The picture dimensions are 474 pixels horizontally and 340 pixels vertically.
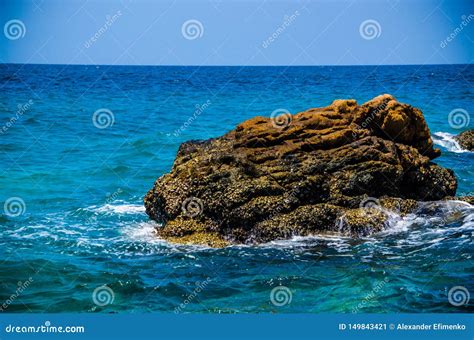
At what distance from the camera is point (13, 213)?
18094 mm

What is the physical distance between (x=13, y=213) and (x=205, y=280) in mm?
8061

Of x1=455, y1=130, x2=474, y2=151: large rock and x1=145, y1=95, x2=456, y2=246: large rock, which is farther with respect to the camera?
x1=455, y1=130, x2=474, y2=151: large rock

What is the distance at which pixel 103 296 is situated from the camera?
1192 cm

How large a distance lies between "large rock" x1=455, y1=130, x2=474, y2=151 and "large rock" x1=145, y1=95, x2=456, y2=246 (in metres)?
12.9

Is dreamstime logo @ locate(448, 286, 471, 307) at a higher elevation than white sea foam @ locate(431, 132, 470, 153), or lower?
lower
